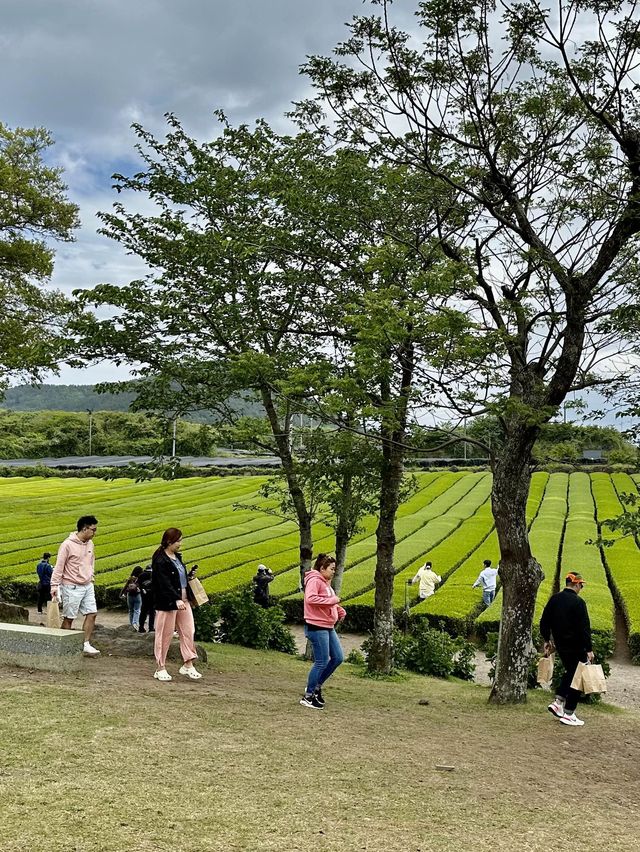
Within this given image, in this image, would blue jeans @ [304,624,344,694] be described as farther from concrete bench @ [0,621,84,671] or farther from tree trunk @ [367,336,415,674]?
tree trunk @ [367,336,415,674]

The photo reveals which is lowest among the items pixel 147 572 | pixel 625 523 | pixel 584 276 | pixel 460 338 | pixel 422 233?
pixel 147 572

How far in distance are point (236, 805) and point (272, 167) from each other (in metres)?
11.7

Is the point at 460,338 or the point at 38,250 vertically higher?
the point at 38,250

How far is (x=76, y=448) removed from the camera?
295 ft

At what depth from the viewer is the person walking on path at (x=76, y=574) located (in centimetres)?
923

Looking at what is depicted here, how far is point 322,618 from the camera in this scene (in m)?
8.27

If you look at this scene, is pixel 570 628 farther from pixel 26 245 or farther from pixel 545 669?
pixel 26 245

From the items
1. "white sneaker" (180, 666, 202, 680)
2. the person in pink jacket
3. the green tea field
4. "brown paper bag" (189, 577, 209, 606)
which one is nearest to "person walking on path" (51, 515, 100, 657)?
"brown paper bag" (189, 577, 209, 606)

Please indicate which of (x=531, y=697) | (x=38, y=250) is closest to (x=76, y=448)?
(x=38, y=250)

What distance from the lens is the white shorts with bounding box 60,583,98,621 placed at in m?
9.41

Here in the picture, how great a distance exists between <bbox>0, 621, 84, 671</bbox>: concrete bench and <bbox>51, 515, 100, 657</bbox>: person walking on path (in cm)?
60

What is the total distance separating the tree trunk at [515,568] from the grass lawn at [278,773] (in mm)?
871

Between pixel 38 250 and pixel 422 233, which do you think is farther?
pixel 38 250

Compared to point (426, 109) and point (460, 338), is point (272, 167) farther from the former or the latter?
point (460, 338)
